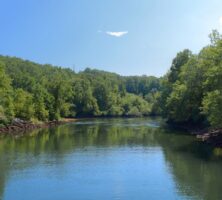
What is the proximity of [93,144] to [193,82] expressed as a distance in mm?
31498

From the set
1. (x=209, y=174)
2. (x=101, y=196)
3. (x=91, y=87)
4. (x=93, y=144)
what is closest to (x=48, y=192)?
(x=101, y=196)

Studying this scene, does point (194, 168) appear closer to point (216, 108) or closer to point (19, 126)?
point (216, 108)

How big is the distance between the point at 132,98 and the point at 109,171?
496ft

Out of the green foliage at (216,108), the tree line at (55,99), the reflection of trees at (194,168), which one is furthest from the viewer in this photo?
the tree line at (55,99)

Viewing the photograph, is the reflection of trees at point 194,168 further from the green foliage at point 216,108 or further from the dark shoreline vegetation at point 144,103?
the dark shoreline vegetation at point 144,103

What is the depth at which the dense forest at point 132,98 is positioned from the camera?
6181cm

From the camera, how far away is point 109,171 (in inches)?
1539

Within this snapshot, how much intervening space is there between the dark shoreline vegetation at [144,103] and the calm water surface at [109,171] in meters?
10.6

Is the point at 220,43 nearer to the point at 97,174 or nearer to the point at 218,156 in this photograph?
the point at 218,156

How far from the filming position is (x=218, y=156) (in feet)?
153

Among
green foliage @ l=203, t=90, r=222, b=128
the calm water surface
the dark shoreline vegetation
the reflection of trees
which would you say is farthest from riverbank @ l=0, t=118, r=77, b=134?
green foliage @ l=203, t=90, r=222, b=128

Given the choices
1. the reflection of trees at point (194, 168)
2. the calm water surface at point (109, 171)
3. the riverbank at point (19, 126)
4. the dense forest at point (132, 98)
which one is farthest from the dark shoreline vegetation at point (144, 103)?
the calm water surface at point (109, 171)

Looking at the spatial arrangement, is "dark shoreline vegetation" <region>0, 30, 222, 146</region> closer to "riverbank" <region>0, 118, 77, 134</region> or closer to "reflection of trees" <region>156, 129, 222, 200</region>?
"riverbank" <region>0, 118, 77, 134</region>

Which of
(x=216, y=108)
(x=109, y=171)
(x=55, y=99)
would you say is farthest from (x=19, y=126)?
(x=109, y=171)
